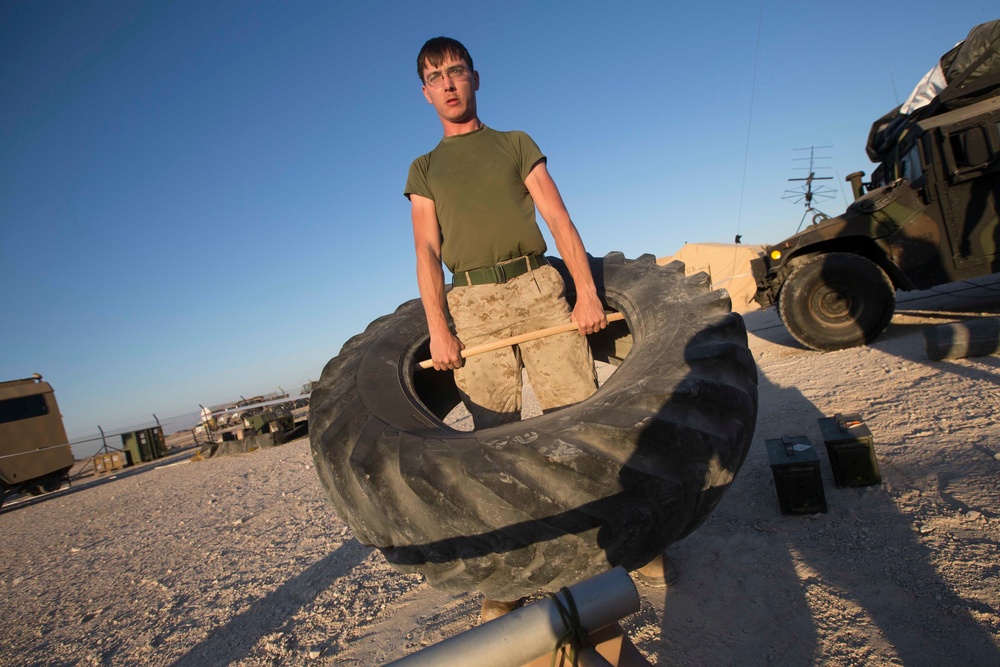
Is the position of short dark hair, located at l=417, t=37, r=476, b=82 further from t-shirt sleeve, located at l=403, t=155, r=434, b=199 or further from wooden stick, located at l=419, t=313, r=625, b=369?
wooden stick, located at l=419, t=313, r=625, b=369

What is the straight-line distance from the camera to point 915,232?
→ 5.54 metres

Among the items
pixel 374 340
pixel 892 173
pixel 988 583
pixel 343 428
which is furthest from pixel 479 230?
pixel 892 173

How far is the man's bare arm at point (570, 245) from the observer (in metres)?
2.08

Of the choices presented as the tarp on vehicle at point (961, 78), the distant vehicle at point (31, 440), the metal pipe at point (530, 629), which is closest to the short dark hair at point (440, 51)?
the metal pipe at point (530, 629)

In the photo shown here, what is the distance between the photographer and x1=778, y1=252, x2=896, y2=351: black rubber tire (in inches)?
214

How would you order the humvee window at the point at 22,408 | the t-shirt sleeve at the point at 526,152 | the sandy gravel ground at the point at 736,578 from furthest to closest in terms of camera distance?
the humvee window at the point at 22,408, the t-shirt sleeve at the point at 526,152, the sandy gravel ground at the point at 736,578

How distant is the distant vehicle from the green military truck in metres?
13.6

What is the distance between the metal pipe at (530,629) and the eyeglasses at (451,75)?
200cm

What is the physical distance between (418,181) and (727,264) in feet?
61.2

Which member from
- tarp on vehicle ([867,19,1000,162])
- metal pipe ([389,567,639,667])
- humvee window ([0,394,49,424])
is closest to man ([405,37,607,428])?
metal pipe ([389,567,639,667])

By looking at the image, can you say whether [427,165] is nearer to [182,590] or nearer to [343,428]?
[343,428]

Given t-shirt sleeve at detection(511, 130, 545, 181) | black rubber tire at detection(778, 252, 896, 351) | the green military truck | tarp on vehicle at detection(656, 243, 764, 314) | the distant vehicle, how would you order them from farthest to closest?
tarp on vehicle at detection(656, 243, 764, 314) → the distant vehicle → black rubber tire at detection(778, 252, 896, 351) → the green military truck → t-shirt sleeve at detection(511, 130, 545, 181)

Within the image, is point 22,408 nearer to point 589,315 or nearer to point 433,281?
point 433,281

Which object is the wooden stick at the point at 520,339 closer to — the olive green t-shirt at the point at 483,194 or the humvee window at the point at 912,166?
the olive green t-shirt at the point at 483,194
